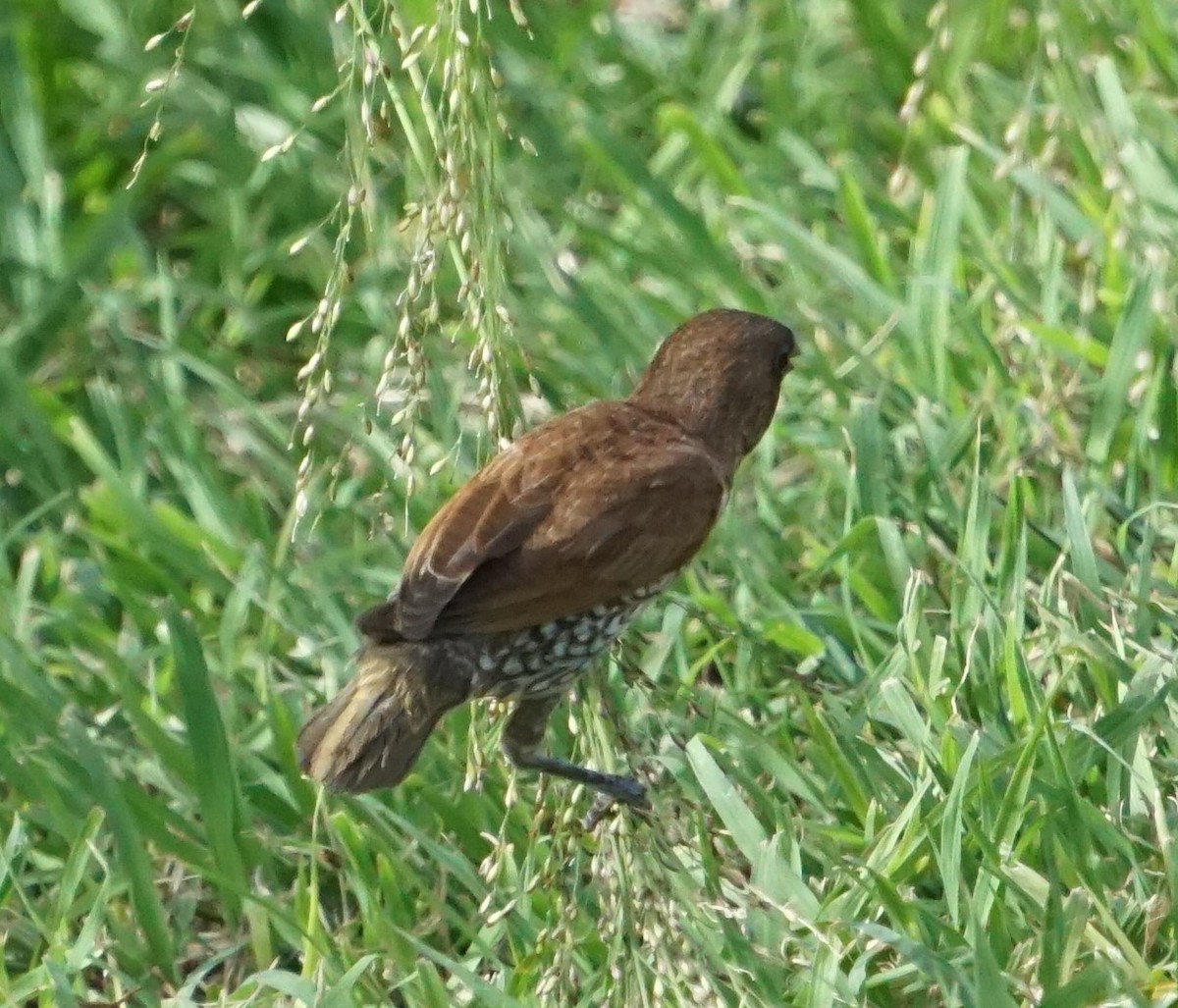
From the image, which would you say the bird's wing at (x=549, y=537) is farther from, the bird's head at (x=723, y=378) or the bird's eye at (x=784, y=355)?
the bird's eye at (x=784, y=355)

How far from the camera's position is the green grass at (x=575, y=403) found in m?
3.27

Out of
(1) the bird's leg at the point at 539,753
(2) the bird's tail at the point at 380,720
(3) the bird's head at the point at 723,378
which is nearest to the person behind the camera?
(2) the bird's tail at the point at 380,720

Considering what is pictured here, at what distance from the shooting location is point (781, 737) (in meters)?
3.90

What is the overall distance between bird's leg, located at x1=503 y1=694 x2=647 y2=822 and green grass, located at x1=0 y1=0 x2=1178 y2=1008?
67mm

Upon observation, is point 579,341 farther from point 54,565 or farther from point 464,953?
point 464,953

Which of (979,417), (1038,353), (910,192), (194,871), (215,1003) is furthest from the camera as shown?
(910,192)

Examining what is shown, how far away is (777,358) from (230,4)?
305 centimetres

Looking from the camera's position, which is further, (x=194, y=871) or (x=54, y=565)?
(x=54, y=565)

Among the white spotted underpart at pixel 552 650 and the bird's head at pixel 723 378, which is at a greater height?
the bird's head at pixel 723 378

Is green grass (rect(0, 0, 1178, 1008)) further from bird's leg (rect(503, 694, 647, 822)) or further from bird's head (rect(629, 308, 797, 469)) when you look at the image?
bird's head (rect(629, 308, 797, 469))

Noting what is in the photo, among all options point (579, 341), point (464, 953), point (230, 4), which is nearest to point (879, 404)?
point (579, 341)

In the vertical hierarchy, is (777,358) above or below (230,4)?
below

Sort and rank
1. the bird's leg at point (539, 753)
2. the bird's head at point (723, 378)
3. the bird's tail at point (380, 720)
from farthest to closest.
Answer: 1. the bird's head at point (723, 378)
2. the bird's leg at point (539, 753)
3. the bird's tail at point (380, 720)

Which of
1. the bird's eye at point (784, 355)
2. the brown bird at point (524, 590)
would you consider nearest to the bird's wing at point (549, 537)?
the brown bird at point (524, 590)
